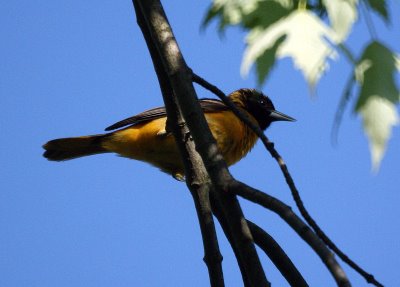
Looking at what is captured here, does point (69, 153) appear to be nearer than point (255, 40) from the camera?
No

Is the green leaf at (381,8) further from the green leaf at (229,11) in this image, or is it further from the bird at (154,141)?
the bird at (154,141)

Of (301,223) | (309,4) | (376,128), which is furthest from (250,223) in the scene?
(376,128)

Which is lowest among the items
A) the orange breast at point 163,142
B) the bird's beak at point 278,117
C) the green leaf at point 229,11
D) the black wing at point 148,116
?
the green leaf at point 229,11

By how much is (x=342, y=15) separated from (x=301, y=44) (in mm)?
169

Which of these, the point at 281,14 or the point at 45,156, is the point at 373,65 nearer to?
the point at 281,14

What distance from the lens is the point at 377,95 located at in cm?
140

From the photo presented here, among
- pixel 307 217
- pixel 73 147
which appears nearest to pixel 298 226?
pixel 307 217

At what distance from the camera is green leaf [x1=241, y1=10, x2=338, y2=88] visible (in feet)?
4.61

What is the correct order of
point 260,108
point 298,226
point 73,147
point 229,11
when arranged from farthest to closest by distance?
point 260,108
point 73,147
point 298,226
point 229,11

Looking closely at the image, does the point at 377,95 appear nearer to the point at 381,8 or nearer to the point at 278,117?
the point at 381,8

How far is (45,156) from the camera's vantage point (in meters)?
6.31

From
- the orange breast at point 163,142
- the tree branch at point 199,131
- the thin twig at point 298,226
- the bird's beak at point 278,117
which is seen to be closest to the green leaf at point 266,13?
the thin twig at point 298,226

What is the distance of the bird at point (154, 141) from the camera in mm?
5766

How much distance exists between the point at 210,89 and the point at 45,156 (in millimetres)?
3743
